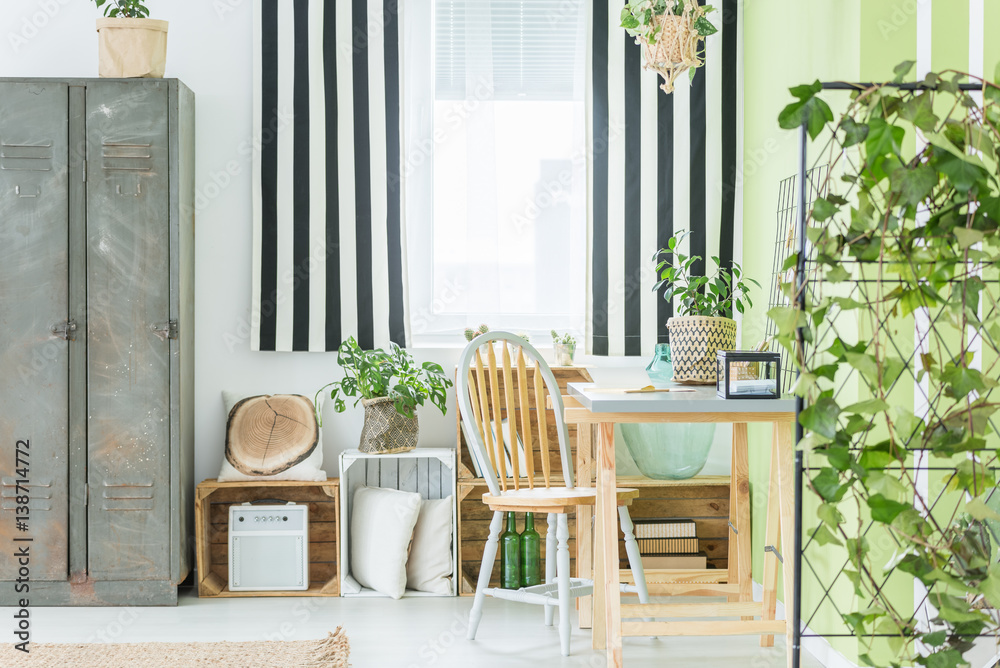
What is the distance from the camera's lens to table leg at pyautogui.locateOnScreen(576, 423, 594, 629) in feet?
8.76

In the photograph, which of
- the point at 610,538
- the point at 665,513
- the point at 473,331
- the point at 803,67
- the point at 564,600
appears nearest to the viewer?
the point at 610,538

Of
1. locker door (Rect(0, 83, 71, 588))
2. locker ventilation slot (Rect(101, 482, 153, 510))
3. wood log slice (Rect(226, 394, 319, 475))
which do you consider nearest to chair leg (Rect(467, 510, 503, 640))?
wood log slice (Rect(226, 394, 319, 475))

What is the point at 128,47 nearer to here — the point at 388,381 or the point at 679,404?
the point at 388,381

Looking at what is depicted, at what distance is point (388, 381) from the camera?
3262 mm

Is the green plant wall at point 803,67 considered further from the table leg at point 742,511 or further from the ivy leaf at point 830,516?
the ivy leaf at point 830,516

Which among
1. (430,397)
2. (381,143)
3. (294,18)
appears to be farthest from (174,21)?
(430,397)

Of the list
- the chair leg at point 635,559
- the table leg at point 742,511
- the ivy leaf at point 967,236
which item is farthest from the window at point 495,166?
the ivy leaf at point 967,236

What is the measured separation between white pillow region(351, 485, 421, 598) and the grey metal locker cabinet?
65 cm

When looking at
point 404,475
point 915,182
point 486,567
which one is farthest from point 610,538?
point 404,475

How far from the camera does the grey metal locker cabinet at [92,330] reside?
3.06 metres

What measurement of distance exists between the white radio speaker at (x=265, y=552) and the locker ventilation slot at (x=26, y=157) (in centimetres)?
143

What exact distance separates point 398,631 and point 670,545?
3.58 ft

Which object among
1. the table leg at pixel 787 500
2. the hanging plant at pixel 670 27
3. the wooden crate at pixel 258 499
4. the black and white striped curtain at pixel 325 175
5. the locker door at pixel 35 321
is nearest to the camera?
the table leg at pixel 787 500

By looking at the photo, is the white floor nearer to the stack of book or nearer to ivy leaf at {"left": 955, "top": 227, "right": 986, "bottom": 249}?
the stack of book
